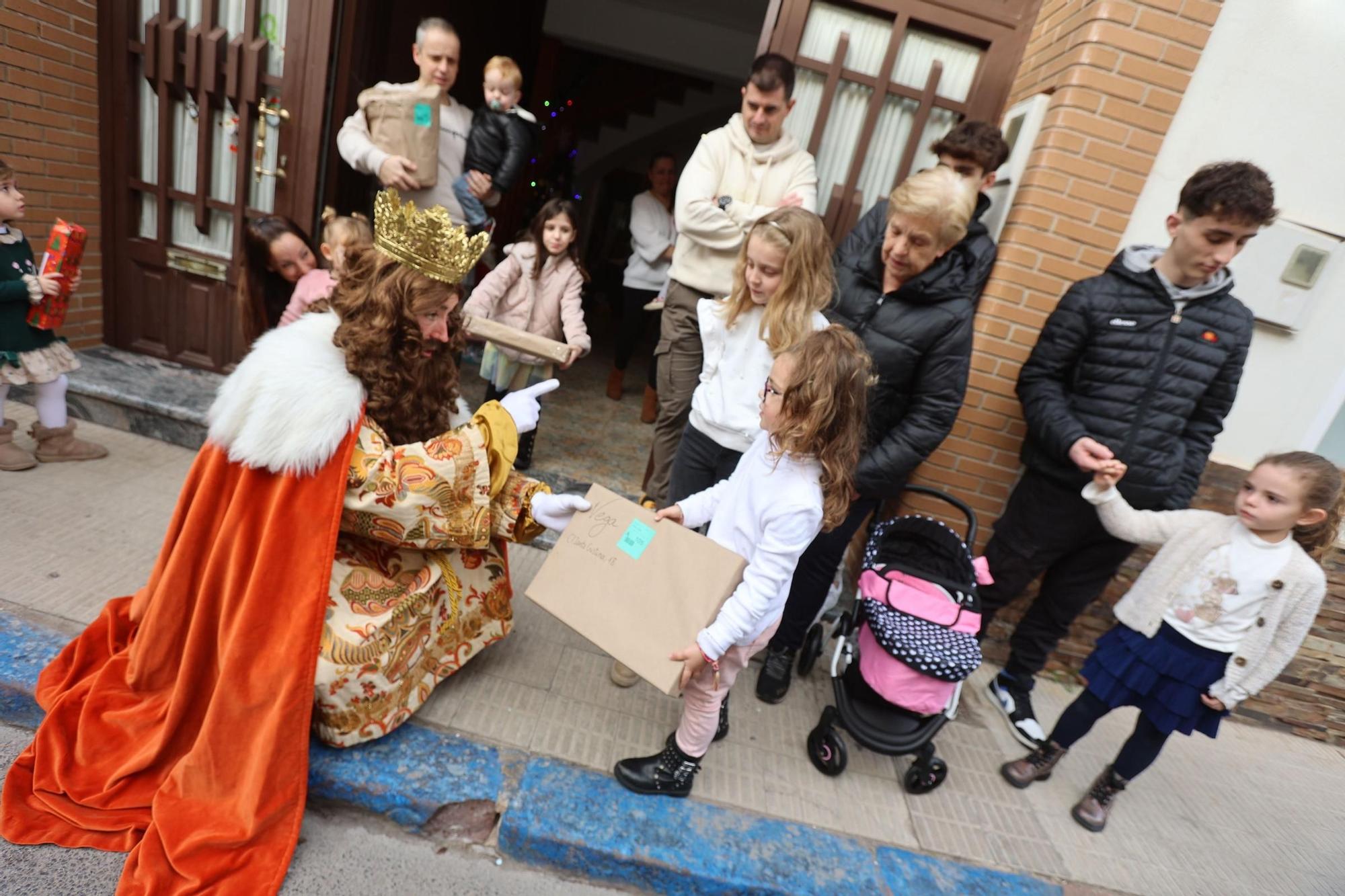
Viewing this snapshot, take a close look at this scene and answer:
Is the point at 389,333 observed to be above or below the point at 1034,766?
above

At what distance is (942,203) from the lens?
2348 mm

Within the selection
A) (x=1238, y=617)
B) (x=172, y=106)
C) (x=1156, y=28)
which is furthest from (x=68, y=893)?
(x=1156, y=28)

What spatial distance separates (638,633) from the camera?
198cm

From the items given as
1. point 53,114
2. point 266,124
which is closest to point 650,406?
point 266,124

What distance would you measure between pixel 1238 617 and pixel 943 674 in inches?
41.9

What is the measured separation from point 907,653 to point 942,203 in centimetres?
156

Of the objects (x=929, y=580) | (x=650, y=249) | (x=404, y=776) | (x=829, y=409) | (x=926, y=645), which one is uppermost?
(x=650, y=249)

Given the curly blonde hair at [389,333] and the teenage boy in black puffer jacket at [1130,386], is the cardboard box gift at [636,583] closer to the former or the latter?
the curly blonde hair at [389,333]

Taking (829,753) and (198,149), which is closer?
(829,753)

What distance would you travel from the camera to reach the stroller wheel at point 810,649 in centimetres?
308

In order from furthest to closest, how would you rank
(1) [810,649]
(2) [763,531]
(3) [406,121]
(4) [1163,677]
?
1. (3) [406,121]
2. (1) [810,649]
3. (4) [1163,677]
4. (2) [763,531]

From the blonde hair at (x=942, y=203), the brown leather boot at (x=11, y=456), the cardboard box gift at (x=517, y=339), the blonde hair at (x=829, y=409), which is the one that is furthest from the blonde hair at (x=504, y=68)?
the brown leather boot at (x=11, y=456)

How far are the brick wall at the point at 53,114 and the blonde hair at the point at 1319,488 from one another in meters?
5.73

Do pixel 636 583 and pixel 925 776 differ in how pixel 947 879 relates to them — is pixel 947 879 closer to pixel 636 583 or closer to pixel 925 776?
pixel 925 776
